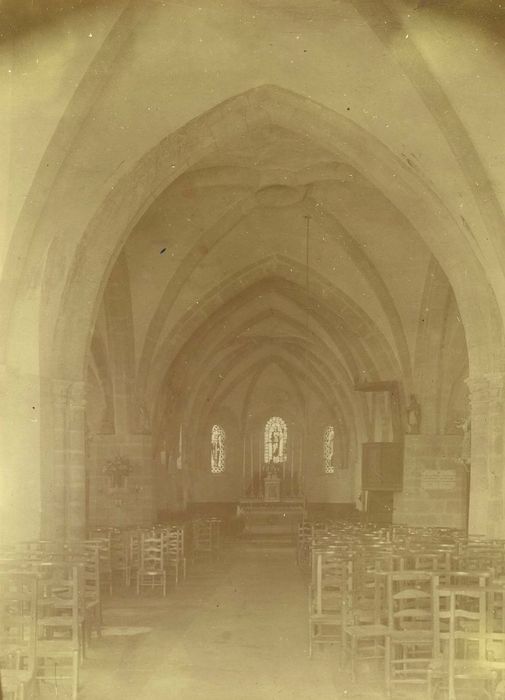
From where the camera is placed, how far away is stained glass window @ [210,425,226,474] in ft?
107

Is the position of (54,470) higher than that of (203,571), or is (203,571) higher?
(54,470)

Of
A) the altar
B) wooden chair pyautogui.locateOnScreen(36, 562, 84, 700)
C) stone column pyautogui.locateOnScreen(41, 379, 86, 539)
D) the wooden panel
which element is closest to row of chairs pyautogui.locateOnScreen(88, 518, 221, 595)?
stone column pyautogui.locateOnScreen(41, 379, 86, 539)

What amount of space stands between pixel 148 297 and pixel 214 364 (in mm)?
10728

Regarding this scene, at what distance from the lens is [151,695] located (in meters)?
6.91

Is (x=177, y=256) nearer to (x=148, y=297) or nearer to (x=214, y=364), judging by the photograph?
(x=148, y=297)

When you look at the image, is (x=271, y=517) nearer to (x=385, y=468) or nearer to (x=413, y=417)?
(x=385, y=468)

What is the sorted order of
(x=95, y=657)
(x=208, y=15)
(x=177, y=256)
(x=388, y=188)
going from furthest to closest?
(x=177, y=256)
(x=388, y=188)
(x=208, y=15)
(x=95, y=657)

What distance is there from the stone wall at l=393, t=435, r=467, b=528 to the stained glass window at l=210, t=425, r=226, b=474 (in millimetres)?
15404

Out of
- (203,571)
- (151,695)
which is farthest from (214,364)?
(151,695)

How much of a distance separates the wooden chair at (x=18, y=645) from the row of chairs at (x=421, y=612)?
256cm

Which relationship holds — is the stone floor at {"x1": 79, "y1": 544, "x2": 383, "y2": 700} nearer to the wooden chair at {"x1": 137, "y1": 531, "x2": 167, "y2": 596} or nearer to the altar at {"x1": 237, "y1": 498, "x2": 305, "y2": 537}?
the wooden chair at {"x1": 137, "y1": 531, "x2": 167, "y2": 596}

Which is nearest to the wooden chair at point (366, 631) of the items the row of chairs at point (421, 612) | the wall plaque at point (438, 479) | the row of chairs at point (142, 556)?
the row of chairs at point (421, 612)

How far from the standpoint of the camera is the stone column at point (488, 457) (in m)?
12.2

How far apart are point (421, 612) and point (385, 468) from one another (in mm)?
11595
